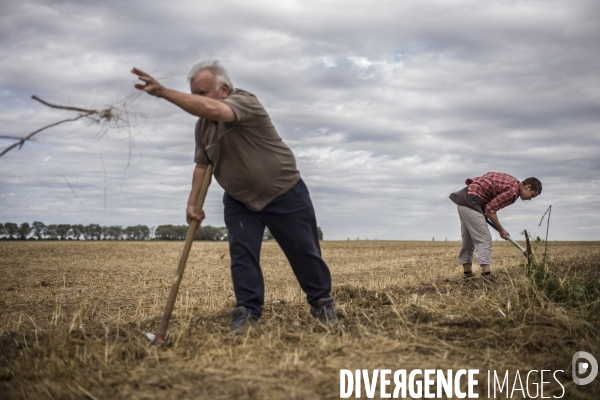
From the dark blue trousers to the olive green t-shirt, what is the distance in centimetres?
13

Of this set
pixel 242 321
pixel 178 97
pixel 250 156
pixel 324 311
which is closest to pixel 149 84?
pixel 178 97

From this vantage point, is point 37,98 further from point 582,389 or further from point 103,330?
point 582,389

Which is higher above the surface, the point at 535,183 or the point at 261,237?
the point at 535,183

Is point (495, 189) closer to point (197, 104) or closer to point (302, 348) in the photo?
point (302, 348)

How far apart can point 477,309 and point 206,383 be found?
2.77 m

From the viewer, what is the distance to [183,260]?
4.27 metres

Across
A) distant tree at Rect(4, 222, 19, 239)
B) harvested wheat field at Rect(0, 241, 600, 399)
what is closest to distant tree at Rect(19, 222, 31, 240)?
distant tree at Rect(4, 222, 19, 239)

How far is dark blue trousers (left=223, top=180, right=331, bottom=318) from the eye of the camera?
14.9 ft

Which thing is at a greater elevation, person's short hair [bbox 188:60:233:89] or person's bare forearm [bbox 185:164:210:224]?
person's short hair [bbox 188:60:233:89]

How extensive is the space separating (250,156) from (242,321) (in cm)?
136

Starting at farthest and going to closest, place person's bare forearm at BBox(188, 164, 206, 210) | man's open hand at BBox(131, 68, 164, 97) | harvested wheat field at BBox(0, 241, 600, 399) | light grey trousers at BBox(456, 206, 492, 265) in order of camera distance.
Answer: light grey trousers at BBox(456, 206, 492, 265)
person's bare forearm at BBox(188, 164, 206, 210)
man's open hand at BBox(131, 68, 164, 97)
harvested wheat field at BBox(0, 241, 600, 399)

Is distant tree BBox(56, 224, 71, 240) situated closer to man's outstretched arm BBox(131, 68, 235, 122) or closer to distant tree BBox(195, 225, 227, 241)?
distant tree BBox(195, 225, 227, 241)

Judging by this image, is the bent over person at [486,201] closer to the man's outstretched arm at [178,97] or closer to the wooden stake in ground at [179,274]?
the wooden stake in ground at [179,274]

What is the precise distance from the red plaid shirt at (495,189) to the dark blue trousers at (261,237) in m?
4.49
